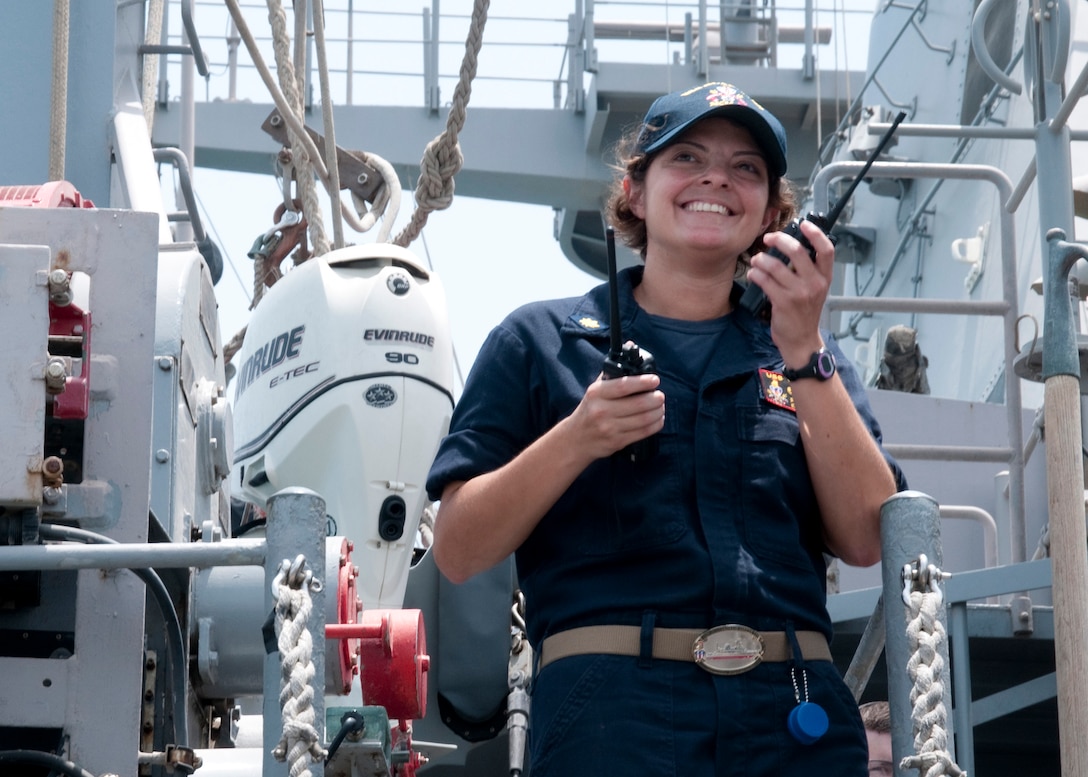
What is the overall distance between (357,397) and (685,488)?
234 centimetres

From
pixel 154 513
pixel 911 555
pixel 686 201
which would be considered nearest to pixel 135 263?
pixel 154 513

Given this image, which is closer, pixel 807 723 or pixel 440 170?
pixel 807 723

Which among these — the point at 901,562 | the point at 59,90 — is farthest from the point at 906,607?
the point at 59,90

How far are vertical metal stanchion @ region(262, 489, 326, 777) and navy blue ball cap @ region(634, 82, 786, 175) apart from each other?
724 millimetres

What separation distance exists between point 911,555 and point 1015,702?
86.9 inches

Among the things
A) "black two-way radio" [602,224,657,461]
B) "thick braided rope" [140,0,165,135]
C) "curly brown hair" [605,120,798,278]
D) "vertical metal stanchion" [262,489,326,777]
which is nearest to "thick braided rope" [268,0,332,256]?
"thick braided rope" [140,0,165,135]

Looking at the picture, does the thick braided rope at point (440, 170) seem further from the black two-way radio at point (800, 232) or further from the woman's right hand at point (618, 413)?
the woman's right hand at point (618, 413)

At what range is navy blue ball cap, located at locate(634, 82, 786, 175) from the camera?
6.97 feet

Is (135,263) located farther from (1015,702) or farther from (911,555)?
(1015,702)

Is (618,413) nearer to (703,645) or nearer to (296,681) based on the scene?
(703,645)

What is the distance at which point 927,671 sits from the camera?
5.85ft

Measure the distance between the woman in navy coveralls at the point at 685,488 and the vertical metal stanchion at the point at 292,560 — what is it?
28 centimetres

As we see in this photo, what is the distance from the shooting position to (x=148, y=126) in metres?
4.07

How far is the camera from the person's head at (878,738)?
335 centimetres
